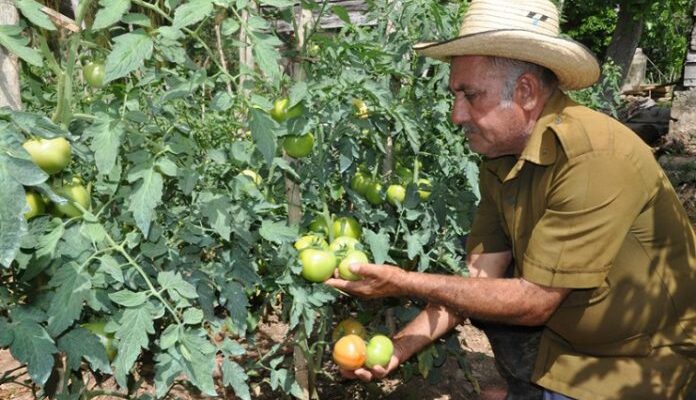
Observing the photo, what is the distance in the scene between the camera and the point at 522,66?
2002 mm

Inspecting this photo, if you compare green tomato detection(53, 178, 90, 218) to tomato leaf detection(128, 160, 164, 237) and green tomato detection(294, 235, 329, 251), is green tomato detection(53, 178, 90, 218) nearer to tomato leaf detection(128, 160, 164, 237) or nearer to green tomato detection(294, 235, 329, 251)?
tomato leaf detection(128, 160, 164, 237)

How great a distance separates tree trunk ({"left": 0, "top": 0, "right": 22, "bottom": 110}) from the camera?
1.54 meters

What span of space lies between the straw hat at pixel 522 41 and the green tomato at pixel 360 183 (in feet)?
1.61

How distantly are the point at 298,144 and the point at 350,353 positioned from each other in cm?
69

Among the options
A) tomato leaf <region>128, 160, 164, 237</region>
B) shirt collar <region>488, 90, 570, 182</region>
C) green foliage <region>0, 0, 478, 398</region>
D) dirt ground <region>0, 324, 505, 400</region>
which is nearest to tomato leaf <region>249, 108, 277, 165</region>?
green foliage <region>0, 0, 478, 398</region>

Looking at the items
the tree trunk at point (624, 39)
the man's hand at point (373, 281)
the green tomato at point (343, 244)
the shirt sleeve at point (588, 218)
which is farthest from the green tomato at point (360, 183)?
the tree trunk at point (624, 39)

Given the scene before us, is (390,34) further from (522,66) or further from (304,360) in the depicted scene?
(304,360)

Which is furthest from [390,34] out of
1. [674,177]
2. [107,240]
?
[674,177]

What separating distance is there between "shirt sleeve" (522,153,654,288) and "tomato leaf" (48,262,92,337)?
117 cm

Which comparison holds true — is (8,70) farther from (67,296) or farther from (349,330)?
(349,330)

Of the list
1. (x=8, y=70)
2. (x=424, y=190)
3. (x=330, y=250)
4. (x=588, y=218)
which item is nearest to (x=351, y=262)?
(x=330, y=250)

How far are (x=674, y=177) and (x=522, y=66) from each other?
4.91 metres

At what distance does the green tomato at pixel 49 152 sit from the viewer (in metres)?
1.38

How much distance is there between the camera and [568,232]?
6.08 feet
